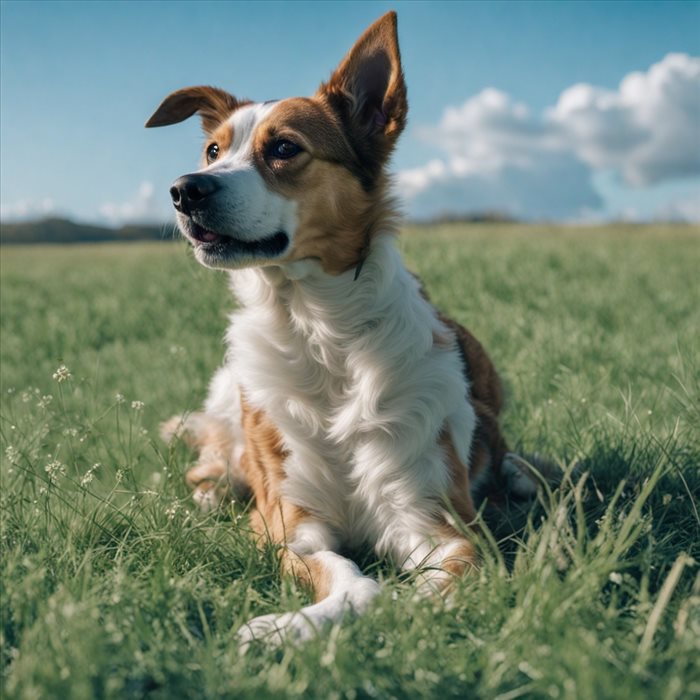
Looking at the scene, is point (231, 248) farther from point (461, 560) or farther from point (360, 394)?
point (461, 560)

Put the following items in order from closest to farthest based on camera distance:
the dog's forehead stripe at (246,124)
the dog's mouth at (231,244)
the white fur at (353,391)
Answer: the dog's mouth at (231,244) < the white fur at (353,391) < the dog's forehead stripe at (246,124)

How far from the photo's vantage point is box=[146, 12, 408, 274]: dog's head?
11.0ft

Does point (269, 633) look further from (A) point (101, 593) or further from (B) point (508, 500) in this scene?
(B) point (508, 500)

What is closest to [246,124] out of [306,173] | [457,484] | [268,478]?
[306,173]

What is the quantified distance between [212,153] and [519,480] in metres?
2.30

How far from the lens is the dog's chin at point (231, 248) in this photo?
134 inches

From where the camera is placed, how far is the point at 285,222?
3432mm

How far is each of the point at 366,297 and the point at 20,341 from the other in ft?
19.5

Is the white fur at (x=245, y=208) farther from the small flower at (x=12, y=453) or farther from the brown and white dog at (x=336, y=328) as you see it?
the small flower at (x=12, y=453)

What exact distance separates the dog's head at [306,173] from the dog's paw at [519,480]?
1.53 metres

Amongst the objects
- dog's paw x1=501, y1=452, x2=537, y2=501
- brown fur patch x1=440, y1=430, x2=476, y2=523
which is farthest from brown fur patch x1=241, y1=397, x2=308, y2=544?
dog's paw x1=501, y1=452, x2=537, y2=501

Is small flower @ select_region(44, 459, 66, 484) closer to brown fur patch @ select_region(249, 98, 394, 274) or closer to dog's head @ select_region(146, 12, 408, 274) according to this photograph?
dog's head @ select_region(146, 12, 408, 274)

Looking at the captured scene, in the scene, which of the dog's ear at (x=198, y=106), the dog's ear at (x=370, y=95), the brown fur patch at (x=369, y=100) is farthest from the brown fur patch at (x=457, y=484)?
the dog's ear at (x=198, y=106)

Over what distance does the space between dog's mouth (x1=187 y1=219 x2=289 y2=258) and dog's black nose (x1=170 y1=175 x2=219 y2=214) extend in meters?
0.09
